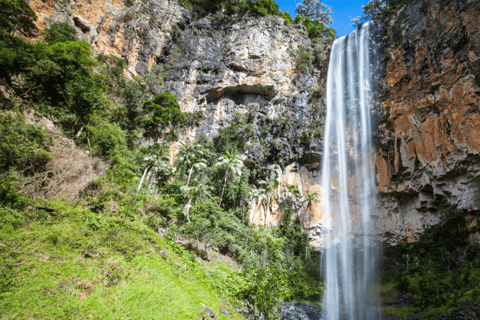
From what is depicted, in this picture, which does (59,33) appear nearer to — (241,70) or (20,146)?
(20,146)

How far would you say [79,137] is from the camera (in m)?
14.0

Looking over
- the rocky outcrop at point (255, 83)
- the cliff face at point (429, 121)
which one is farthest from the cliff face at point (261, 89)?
the cliff face at point (429, 121)

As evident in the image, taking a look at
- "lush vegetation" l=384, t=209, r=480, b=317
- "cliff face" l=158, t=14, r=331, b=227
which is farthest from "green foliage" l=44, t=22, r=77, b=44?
"lush vegetation" l=384, t=209, r=480, b=317

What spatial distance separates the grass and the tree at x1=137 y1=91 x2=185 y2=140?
17700mm

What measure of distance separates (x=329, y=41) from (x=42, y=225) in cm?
3326

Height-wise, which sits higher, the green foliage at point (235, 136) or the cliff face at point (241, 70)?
the cliff face at point (241, 70)

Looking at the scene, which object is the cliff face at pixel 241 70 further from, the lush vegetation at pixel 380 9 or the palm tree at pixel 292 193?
the lush vegetation at pixel 380 9

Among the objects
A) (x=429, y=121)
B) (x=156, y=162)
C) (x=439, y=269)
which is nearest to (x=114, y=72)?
(x=156, y=162)

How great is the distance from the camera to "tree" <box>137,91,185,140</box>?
25145 millimetres

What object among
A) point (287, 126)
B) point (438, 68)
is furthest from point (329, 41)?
point (438, 68)

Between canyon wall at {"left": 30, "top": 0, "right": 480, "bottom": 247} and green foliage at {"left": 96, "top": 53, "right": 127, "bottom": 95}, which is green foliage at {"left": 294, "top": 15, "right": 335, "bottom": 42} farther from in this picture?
green foliage at {"left": 96, "top": 53, "right": 127, "bottom": 95}

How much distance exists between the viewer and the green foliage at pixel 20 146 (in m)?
8.33

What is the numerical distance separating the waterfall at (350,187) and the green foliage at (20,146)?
1957 centimetres

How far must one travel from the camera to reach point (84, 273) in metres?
5.81
